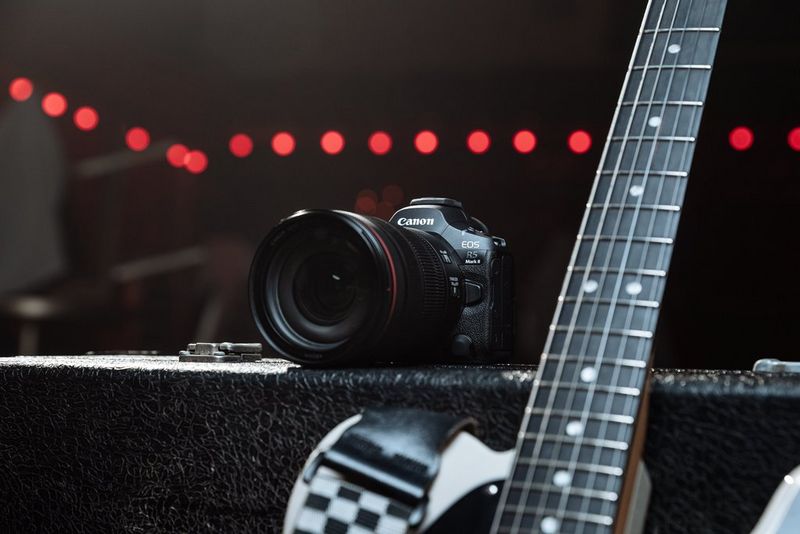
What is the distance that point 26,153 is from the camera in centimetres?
167

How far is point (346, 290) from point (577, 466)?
0.25 meters

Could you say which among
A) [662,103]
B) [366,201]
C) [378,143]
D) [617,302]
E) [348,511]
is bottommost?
[348,511]

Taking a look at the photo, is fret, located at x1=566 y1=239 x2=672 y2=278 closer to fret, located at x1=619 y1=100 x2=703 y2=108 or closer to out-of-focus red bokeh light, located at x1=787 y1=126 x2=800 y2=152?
fret, located at x1=619 y1=100 x2=703 y2=108

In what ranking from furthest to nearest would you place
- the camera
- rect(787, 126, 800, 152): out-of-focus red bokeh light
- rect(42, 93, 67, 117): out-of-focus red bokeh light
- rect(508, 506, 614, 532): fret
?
rect(42, 93, 67, 117): out-of-focus red bokeh light < rect(787, 126, 800, 152): out-of-focus red bokeh light < the camera < rect(508, 506, 614, 532): fret

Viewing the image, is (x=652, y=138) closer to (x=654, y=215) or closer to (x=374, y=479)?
(x=654, y=215)

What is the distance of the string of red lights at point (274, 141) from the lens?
1.57 m

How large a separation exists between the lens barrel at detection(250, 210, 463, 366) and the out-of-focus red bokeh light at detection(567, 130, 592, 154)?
102cm

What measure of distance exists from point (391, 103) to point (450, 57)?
0.14 metres

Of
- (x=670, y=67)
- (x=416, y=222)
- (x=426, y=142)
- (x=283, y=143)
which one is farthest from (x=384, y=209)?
(x=670, y=67)

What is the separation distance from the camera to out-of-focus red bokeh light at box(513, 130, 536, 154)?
61.6 inches

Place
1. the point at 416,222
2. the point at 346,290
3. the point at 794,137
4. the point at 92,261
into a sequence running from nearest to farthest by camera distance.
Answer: the point at 346,290 < the point at 416,222 < the point at 794,137 < the point at 92,261

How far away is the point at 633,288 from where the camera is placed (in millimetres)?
376

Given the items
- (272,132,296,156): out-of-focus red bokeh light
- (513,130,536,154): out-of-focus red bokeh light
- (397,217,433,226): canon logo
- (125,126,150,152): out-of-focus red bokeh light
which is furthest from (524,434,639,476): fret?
(125,126,150,152): out-of-focus red bokeh light

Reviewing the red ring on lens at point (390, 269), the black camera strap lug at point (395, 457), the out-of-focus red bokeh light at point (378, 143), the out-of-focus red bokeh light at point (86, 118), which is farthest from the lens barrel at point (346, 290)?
the out-of-focus red bokeh light at point (86, 118)
